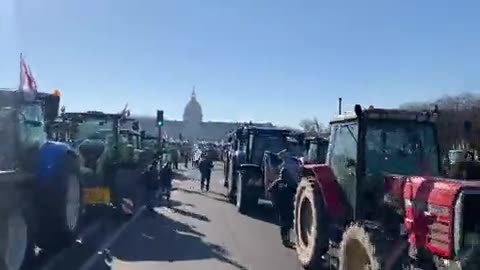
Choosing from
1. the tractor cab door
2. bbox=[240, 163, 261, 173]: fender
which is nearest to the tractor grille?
the tractor cab door

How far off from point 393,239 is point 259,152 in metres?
12.6

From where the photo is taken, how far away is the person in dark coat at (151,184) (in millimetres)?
18344

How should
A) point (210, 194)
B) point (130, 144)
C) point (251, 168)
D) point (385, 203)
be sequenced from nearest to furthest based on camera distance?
1. point (385, 203)
2. point (130, 144)
3. point (251, 168)
4. point (210, 194)

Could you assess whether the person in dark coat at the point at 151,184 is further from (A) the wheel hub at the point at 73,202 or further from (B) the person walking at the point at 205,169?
(B) the person walking at the point at 205,169

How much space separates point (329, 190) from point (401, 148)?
49.5 inches

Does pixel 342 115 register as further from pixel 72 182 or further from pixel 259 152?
pixel 259 152

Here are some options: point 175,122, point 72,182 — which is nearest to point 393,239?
point 72,182

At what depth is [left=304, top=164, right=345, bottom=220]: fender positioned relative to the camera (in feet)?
30.9

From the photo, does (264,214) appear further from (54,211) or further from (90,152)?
(54,211)

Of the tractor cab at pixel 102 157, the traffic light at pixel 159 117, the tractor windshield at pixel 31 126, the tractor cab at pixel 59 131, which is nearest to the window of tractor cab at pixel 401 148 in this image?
the tractor windshield at pixel 31 126

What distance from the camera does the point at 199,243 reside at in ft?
41.6

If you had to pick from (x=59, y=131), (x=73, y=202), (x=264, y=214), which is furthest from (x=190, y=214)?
(x=73, y=202)

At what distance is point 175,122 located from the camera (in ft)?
458

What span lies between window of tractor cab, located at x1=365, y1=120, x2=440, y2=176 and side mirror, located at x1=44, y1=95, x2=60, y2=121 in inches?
185
